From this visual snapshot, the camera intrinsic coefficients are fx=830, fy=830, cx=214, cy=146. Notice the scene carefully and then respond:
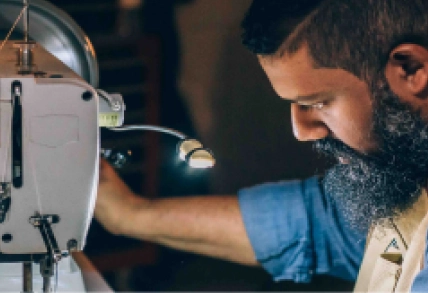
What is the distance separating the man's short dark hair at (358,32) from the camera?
1473mm

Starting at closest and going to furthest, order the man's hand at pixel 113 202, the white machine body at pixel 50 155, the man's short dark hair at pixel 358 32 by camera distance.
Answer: the white machine body at pixel 50 155 < the man's short dark hair at pixel 358 32 < the man's hand at pixel 113 202

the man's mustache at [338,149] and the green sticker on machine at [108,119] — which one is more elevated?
the green sticker on machine at [108,119]

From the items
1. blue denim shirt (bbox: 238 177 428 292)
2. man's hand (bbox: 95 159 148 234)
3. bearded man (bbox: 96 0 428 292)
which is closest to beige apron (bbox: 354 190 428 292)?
bearded man (bbox: 96 0 428 292)

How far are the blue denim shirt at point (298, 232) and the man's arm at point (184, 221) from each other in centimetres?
3

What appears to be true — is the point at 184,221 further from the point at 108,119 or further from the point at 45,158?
the point at 45,158

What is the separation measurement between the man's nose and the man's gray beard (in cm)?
4

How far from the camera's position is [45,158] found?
1193mm

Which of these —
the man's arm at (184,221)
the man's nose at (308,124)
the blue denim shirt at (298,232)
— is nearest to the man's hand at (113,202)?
the man's arm at (184,221)

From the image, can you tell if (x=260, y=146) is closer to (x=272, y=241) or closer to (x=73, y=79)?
(x=272, y=241)

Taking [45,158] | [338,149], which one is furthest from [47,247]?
[338,149]

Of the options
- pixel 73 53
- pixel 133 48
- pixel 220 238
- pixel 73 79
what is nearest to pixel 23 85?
pixel 73 79

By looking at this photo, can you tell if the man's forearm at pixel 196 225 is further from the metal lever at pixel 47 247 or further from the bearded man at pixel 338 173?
the metal lever at pixel 47 247

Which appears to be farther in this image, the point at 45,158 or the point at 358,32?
the point at 358,32

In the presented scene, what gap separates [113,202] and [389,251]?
62 centimetres
